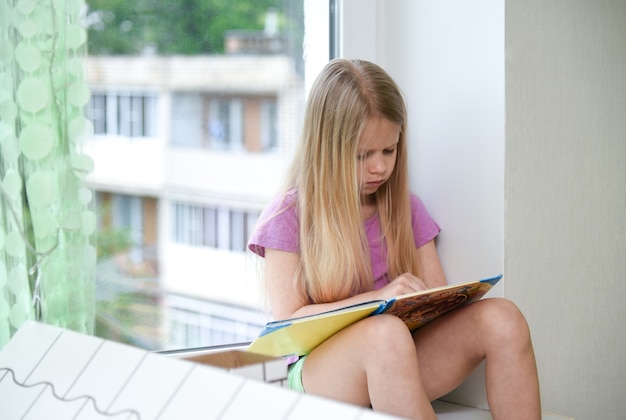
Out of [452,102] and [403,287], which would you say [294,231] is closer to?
[403,287]

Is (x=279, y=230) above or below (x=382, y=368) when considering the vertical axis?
above

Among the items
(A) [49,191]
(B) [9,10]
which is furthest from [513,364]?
(B) [9,10]

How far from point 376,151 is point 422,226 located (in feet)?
0.67

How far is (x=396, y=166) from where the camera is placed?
1.42 meters

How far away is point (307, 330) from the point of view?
114cm

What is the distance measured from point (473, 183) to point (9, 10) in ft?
2.68

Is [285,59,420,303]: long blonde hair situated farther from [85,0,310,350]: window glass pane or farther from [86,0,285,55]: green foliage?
[86,0,285,55]: green foliage

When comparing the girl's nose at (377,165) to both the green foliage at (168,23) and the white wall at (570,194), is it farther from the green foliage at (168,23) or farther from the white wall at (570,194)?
the green foliage at (168,23)

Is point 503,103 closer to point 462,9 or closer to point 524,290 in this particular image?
point 462,9

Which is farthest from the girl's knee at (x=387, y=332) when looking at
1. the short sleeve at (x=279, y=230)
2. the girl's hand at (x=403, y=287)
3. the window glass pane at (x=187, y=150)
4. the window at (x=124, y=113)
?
the window at (x=124, y=113)

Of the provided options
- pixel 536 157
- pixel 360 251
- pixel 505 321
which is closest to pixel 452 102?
pixel 536 157

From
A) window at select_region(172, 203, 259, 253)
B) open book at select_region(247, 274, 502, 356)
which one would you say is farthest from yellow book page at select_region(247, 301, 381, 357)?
window at select_region(172, 203, 259, 253)

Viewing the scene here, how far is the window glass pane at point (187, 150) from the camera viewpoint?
4.89ft

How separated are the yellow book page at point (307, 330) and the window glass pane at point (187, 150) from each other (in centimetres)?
30
